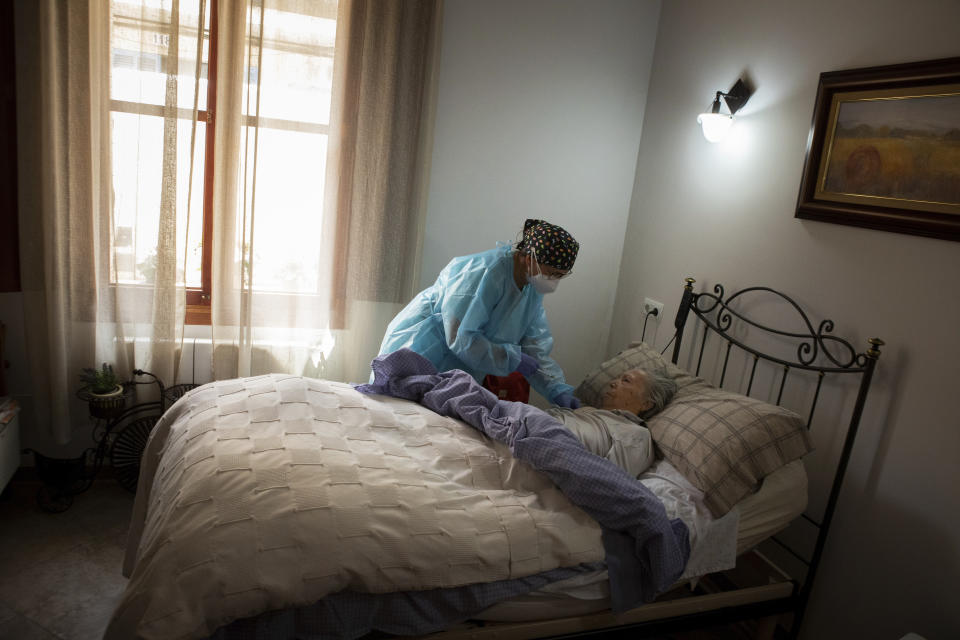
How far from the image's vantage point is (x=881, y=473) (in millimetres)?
2059

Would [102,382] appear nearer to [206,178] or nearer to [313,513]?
[206,178]

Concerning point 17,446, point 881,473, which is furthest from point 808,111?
point 17,446

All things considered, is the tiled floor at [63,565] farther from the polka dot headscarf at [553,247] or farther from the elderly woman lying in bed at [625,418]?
the polka dot headscarf at [553,247]

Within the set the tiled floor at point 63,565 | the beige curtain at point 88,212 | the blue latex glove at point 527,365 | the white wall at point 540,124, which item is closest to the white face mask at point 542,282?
the blue latex glove at point 527,365

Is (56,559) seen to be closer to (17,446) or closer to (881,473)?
(17,446)

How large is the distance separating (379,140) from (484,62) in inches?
26.2

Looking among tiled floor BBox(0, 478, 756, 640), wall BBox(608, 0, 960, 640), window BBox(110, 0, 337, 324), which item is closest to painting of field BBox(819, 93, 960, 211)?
wall BBox(608, 0, 960, 640)

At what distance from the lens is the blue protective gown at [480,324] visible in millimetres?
2430

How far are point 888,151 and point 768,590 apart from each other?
1.47 metres

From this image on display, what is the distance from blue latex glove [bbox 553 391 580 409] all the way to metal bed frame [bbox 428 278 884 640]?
66cm

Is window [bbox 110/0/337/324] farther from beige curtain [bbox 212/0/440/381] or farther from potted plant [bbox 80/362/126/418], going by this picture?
potted plant [bbox 80/362/126/418]

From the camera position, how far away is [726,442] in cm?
207

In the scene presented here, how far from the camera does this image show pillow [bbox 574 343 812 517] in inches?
79.0

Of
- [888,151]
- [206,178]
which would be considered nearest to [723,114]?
[888,151]
